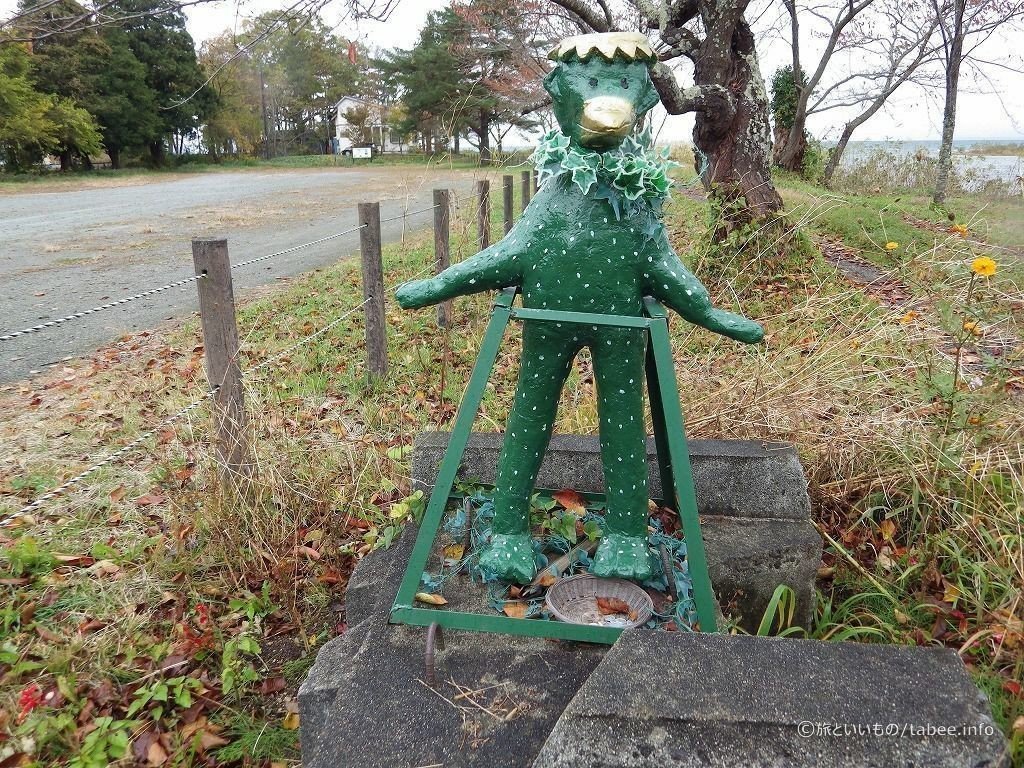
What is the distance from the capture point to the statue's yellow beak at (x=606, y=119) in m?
1.72

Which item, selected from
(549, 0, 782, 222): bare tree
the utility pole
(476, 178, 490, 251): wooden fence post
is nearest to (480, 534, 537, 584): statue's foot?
(476, 178, 490, 251): wooden fence post

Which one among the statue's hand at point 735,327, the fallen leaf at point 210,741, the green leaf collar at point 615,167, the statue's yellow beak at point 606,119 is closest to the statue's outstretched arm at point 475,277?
the green leaf collar at point 615,167

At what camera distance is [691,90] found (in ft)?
18.9

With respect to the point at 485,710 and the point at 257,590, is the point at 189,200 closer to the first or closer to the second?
the point at 257,590

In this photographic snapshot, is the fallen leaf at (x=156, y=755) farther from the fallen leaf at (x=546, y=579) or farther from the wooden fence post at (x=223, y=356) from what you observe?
the fallen leaf at (x=546, y=579)

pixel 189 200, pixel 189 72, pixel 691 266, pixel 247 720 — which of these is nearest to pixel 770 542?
pixel 247 720

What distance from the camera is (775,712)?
1.29 meters

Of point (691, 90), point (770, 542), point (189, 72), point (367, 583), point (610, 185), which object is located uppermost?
point (189, 72)

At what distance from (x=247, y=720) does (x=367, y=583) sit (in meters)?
0.54

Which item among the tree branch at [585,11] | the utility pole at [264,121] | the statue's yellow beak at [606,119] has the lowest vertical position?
the statue's yellow beak at [606,119]

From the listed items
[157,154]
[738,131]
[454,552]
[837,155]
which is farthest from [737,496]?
[157,154]

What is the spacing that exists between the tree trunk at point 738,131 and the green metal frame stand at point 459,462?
4486mm

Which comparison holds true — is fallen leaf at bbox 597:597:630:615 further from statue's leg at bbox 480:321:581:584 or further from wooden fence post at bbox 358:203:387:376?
wooden fence post at bbox 358:203:387:376

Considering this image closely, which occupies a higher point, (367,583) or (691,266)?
(691,266)
